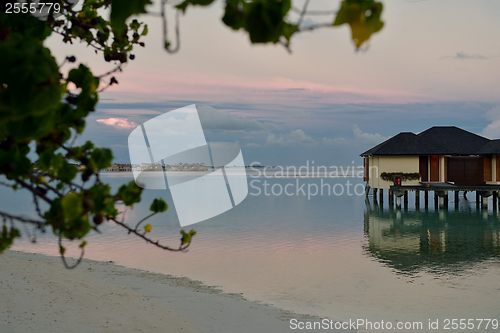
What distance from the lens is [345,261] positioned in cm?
1644

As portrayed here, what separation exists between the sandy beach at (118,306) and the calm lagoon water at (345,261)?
1662 millimetres

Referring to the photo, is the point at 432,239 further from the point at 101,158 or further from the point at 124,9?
the point at 124,9

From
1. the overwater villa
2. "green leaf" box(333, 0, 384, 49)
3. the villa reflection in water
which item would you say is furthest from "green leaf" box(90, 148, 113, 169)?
the overwater villa

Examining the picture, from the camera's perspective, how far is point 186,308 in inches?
375

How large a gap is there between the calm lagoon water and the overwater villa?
2.81 m

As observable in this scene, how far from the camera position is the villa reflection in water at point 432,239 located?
15.8 m

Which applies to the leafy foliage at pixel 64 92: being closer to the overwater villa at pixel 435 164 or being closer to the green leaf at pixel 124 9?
the green leaf at pixel 124 9

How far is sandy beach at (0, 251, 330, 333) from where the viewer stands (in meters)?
7.68

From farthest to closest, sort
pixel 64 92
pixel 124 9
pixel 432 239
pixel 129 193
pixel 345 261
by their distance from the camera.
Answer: pixel 432 239 → pixel 345 261 → pixel 129 193 → pixel 64 92 → pixel 124 9

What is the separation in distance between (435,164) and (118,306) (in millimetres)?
29265

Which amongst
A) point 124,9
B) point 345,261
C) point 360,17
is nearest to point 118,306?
point 124,9

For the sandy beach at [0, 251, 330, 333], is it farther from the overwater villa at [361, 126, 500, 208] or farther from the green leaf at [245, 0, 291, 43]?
the overwater villa at [361, 126, 500, 208]

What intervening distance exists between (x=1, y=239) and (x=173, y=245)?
18.5 m

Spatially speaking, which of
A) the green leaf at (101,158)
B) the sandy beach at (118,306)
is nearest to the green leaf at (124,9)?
the green leaf at (101,158)
